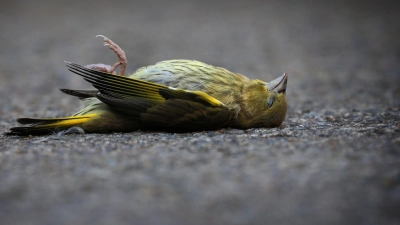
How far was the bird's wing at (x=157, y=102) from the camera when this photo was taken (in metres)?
4.68

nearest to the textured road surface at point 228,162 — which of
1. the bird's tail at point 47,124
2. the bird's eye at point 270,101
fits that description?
the bird's tail at point 47,124

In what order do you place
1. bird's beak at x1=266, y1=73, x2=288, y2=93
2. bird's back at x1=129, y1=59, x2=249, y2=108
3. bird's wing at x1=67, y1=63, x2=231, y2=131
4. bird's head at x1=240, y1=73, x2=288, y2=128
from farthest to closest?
bird's beak at x1=266, y1=73, x2=288, y2=93 → bird's head at x1=240, y1=73, x2=288, y2=128 → bird's back at x1=129, y1=59, x2=249, y2=108 → bird's wing at x1=67, y1=63, x2=231, y2=131

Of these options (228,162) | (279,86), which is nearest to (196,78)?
(279,86)

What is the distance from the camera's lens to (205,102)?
15.3 feet

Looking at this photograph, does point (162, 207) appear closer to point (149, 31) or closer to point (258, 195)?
point (258, 195)

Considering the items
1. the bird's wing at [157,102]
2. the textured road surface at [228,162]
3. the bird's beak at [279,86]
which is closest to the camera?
the textured road surface at [228,162]

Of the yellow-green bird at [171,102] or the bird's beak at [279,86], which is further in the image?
the bird's beak at [279,86]

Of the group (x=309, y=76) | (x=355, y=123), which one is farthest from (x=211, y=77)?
(x=309, y=76)

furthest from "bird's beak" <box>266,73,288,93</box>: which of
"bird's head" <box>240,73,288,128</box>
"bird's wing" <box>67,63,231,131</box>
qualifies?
"bird's wing" <box>67,63,231,131</box>

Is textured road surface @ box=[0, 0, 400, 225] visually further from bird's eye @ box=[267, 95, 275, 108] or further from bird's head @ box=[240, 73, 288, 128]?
bird's eye @ box=[267, 95, 275, 108]

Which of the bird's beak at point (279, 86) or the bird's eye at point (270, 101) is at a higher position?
the bird's beak at point (279, 86)

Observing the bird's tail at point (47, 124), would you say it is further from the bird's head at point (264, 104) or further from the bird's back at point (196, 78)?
the bird's head at point (264, 104)

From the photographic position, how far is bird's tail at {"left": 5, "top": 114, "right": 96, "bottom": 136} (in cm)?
485

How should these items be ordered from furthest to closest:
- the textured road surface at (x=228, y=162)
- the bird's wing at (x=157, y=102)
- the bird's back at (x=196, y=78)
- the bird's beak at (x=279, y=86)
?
the bird's beak at (x=279, y=86) < the bird's back at (x=196, y=78) < the bird's wing at (x=157, y=102) < the textured road surface at (x=228, y=162)
